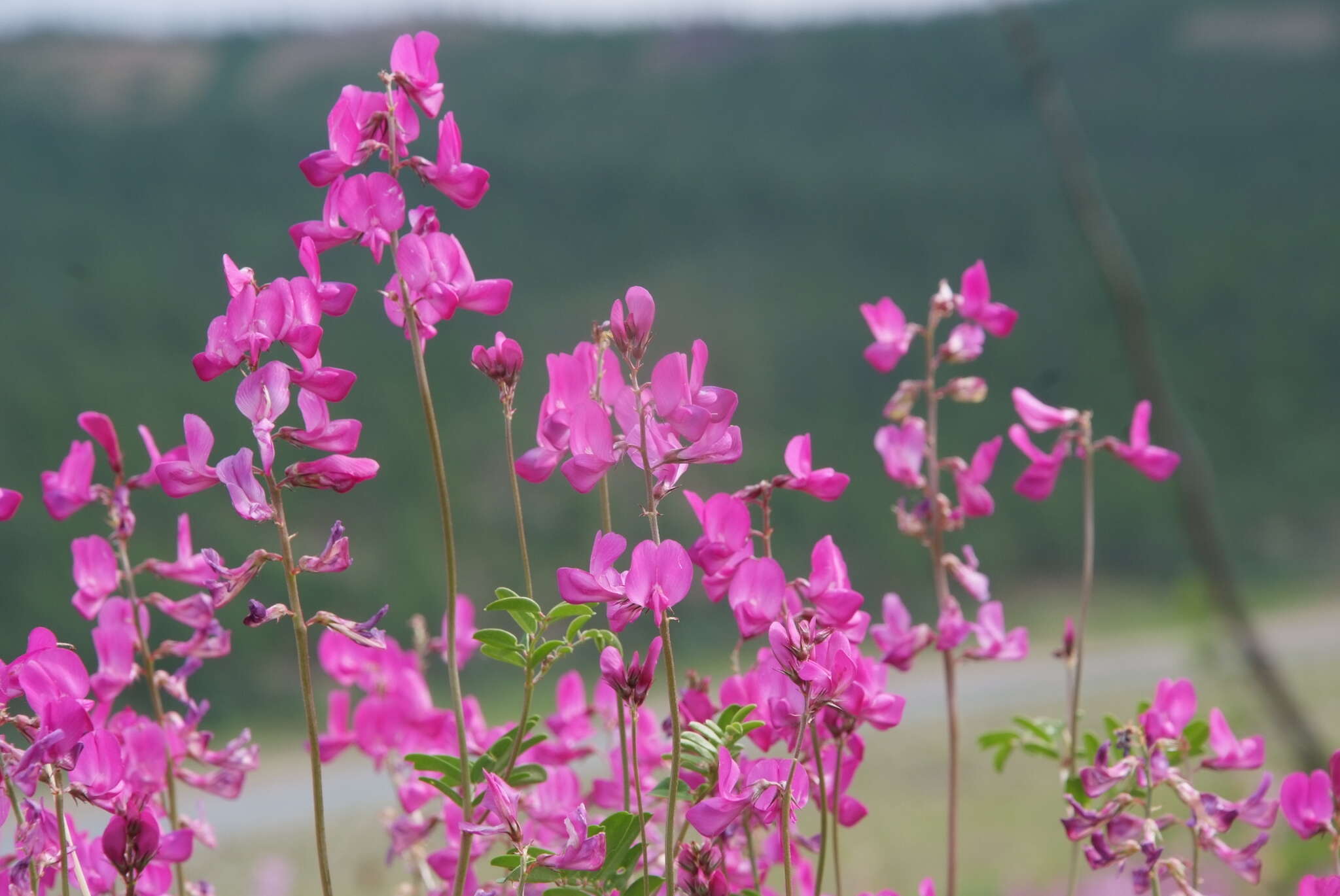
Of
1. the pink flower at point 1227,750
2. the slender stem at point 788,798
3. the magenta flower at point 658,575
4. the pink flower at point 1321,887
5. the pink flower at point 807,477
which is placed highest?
the pink flower at point 807,477

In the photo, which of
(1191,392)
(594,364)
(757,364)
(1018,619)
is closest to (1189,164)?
(1191,392)

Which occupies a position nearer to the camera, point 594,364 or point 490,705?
point 594,364

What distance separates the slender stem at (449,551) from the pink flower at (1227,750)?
0.41m

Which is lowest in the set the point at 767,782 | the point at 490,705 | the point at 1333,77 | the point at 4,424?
the point at 490,705

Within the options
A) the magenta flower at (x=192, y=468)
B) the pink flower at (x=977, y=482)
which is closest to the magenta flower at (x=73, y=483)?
the magenta flower at (x=192, y=468)

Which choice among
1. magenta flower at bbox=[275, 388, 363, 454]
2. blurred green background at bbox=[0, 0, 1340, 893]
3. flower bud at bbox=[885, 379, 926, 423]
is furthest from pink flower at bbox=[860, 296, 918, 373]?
blurred green background at bbox=[0, 0, 1340, 893]

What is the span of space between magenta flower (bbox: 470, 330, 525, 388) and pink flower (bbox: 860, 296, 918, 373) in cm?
28

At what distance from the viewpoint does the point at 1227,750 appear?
74 centimetres

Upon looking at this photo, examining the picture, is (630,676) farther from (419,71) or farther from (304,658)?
(419,71)

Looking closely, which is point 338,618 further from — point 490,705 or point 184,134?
point 184,134

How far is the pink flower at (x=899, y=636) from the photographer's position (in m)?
0.72

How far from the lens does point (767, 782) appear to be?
1.73ft

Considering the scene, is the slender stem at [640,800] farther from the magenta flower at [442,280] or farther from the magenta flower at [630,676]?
the magenta flower at [442,280]

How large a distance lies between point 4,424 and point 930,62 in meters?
11.2
